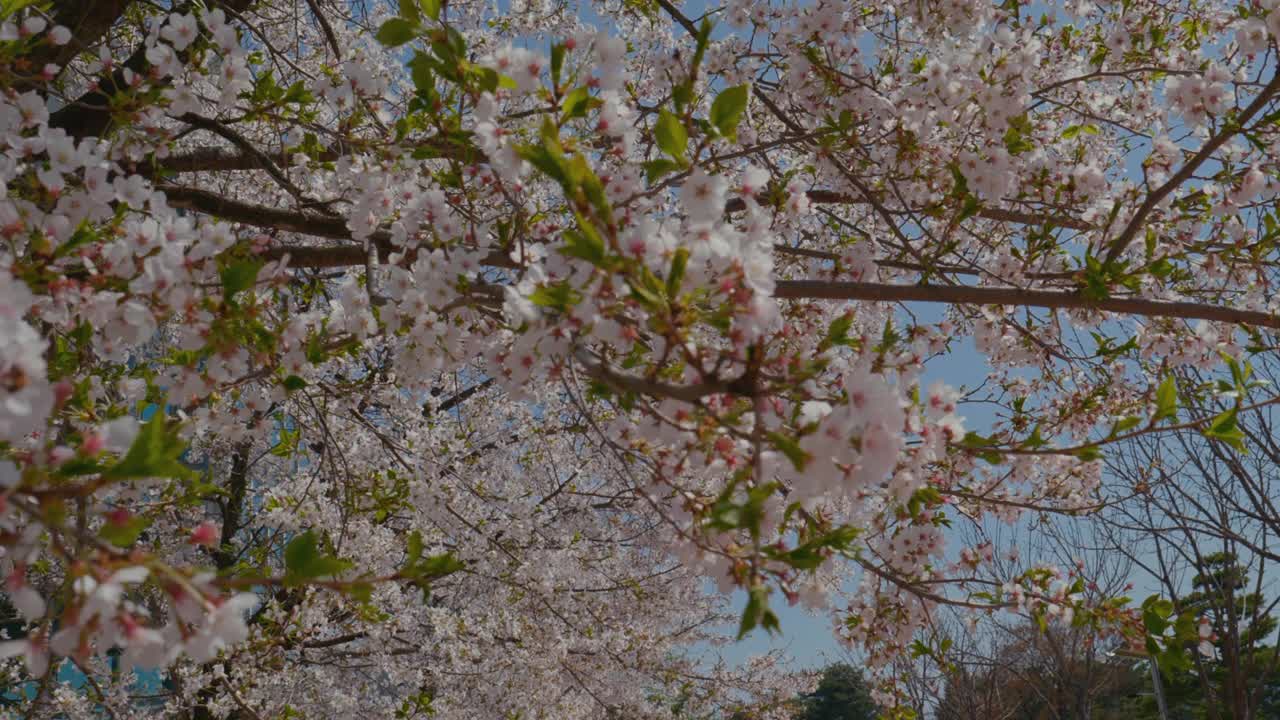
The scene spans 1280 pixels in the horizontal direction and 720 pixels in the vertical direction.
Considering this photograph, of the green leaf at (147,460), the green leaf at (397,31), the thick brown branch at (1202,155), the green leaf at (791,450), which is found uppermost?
the thick brown branch at (1202,155)

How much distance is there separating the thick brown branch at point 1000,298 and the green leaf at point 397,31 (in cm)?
114

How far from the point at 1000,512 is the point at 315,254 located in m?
3.08

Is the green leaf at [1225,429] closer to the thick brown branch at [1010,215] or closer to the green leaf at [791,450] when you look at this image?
the green leaf at [791,450]

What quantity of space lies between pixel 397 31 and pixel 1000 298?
1.74m

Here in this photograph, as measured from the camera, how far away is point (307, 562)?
3.88 feet

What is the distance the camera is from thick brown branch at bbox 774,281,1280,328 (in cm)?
228

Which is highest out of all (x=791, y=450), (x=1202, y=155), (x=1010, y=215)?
(x=1010, y=215)

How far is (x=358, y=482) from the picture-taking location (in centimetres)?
435

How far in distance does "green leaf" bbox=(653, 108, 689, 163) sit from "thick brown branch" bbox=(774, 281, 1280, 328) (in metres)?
1.02

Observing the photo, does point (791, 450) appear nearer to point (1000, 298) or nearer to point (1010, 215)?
point (1000, 298)

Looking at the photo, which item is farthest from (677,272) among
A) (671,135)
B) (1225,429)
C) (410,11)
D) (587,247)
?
(1225,429)

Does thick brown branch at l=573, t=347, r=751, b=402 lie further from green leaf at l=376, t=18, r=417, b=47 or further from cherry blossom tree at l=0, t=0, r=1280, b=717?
green leaf at l=376, t=18, r=417, b=47

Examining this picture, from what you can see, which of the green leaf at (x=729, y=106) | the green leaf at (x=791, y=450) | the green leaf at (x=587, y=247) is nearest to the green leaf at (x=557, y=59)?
the green leaf at (x=729, y=106)

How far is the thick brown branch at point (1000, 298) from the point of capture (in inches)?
89.7
